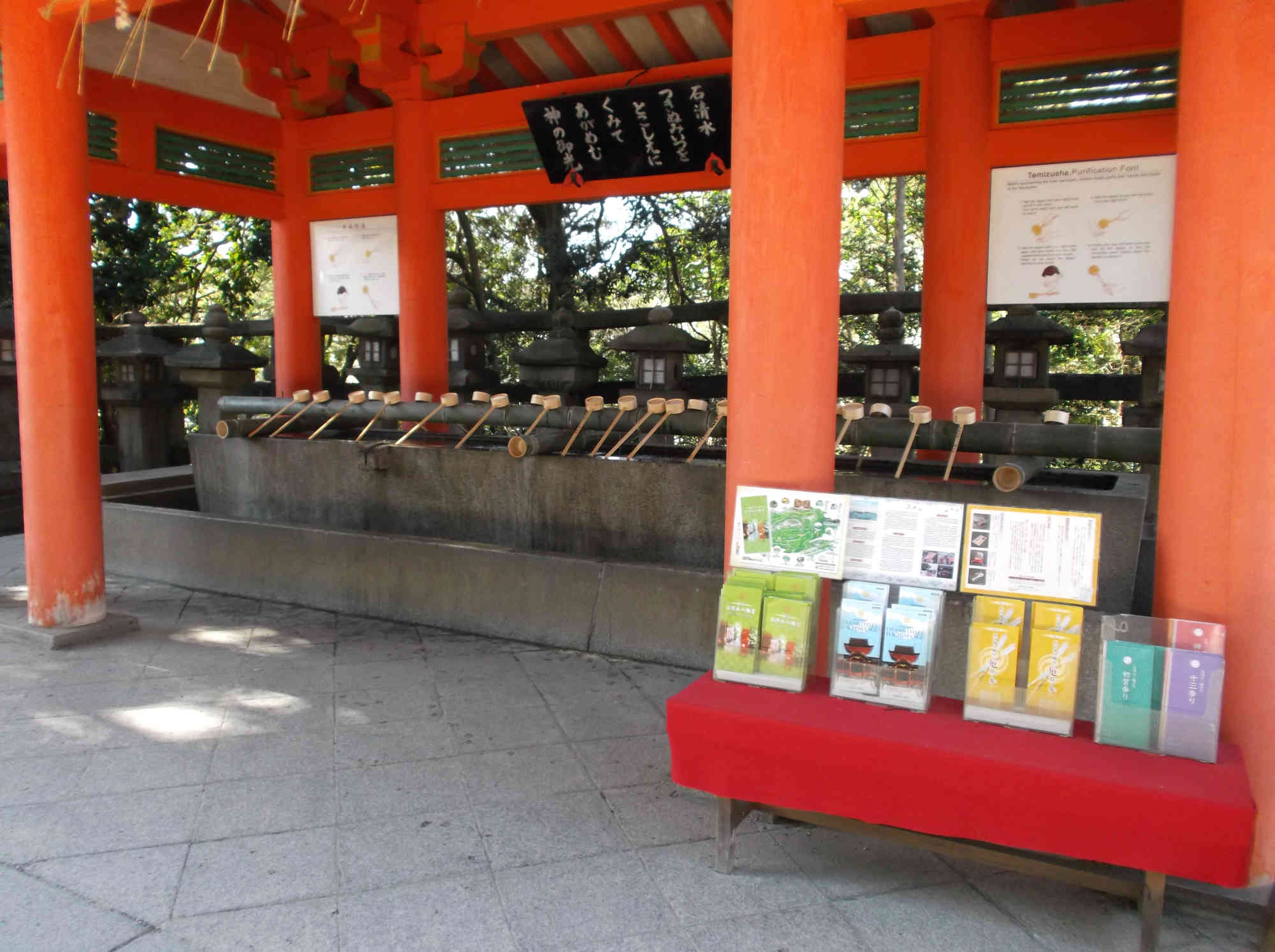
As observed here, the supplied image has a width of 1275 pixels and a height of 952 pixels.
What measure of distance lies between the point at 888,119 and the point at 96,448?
479cm

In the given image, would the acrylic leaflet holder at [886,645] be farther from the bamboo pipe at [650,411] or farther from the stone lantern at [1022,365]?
the stone lantern at [1022,365]

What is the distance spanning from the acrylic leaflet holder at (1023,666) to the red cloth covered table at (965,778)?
0.16 feet

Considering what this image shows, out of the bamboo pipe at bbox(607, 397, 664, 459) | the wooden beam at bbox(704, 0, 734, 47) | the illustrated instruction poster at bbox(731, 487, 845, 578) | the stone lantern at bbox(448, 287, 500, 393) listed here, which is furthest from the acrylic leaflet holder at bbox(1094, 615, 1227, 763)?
the stone lantern at bbox(448, 287, 500, 393)

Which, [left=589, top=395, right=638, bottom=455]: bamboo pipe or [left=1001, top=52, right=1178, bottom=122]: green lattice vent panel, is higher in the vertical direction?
[left=1001, top=52, right=1178, bottom=122]: green lattice vent panel

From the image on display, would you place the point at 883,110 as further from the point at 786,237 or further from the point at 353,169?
the point at 353,169

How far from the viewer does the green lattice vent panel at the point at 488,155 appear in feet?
21.9

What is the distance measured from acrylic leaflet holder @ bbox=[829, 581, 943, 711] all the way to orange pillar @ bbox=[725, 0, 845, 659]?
0.39 m

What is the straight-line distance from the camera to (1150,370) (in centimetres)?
611

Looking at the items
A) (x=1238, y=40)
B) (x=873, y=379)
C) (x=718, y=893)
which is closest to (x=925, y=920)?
(x=718, y=893)

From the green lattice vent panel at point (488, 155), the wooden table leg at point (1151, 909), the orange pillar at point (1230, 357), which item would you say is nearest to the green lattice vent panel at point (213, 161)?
the green lattice vent panel at point (488, 155)

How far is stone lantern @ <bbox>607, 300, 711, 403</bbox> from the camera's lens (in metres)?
7.00

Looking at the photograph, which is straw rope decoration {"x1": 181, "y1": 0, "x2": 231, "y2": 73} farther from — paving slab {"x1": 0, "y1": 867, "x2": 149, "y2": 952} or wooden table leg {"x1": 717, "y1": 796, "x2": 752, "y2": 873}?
wooden table leg {"x1": 717, "y1": 796, "x2": 752, "y2": 873}

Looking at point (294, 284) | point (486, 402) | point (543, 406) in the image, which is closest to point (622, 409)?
point (543, 406)

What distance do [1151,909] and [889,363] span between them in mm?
5050
